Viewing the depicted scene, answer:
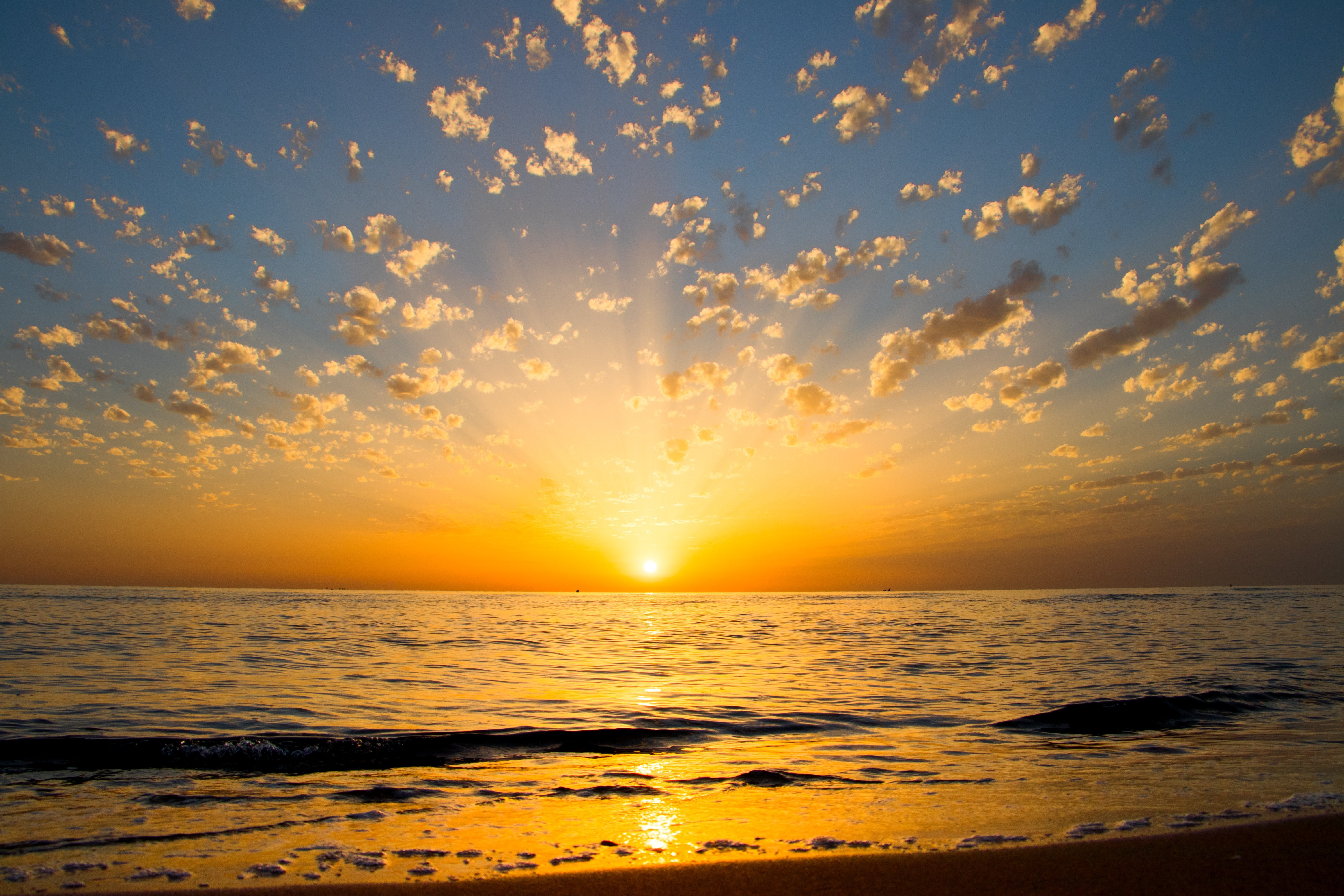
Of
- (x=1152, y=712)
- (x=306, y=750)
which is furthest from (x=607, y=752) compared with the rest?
(x=1152, y=712)

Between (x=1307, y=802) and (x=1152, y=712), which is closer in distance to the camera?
(x=1307, y=802)

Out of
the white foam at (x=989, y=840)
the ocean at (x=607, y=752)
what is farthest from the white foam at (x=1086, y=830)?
the white foam at (x=989, y=840)

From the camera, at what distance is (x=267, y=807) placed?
22.4 ft

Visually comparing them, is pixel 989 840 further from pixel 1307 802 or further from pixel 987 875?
pixel 1307 802

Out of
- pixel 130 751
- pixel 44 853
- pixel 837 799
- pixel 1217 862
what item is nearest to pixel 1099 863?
pixel 1217 862

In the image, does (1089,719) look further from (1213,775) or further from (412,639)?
(412,639)

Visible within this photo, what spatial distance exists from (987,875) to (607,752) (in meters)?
6.84

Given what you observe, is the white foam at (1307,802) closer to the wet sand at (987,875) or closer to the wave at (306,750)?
the wet sand at (987,875)

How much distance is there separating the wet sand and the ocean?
0.26 meters

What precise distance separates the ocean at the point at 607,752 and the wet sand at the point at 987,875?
0.86ft

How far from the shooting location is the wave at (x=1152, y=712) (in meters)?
11.5

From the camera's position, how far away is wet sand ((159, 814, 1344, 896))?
4273mm

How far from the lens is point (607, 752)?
10.1m

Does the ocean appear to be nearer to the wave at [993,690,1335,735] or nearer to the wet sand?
the wave at [993,690,1335,735]
